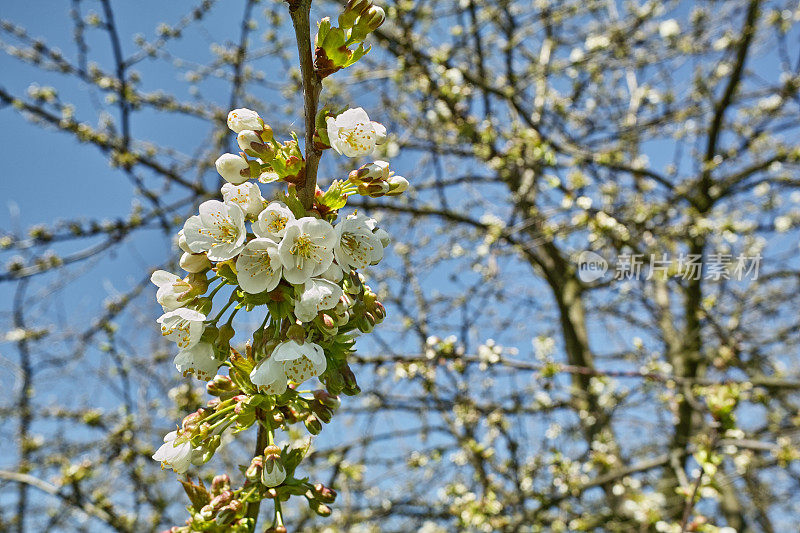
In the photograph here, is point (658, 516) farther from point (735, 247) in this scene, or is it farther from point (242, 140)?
point (735, 247)

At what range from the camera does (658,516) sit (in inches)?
120

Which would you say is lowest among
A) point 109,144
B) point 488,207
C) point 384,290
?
point 384,290

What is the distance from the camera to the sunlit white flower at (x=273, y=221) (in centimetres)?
91

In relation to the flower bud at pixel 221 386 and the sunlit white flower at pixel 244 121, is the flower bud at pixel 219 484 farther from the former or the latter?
the sunlit white flower at pixel 244 121

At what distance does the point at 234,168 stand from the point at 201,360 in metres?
0.36

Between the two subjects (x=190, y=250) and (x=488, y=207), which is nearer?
(x=190, y=250)

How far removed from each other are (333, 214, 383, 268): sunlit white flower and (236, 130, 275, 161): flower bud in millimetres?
177

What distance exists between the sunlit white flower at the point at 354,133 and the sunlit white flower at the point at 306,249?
172mm

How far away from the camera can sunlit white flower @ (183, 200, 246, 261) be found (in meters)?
0.96

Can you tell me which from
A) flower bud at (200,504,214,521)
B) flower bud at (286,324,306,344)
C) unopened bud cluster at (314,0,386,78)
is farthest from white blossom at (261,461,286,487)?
unopened bud cluster at (314,0,386,78)

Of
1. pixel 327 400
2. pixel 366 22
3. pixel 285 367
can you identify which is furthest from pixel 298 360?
pixel 366 22

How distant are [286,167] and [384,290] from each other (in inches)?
164

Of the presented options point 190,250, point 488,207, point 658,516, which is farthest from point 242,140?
point 488,207

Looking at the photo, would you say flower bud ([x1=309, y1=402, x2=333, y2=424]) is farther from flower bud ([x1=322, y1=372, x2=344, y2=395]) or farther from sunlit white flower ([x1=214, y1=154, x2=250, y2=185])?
sunlit white flower ([x1=214, y1=154, x2=250, y2=185])
